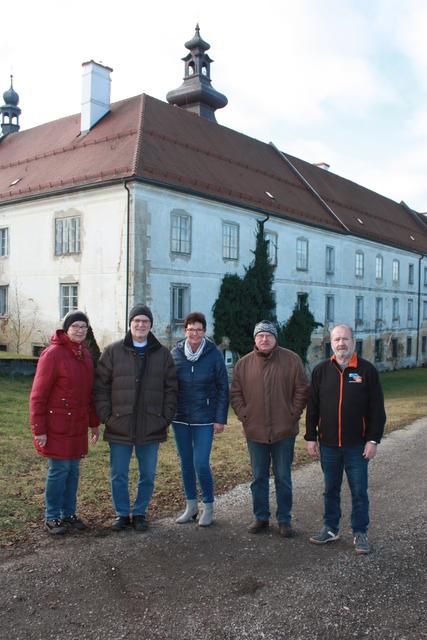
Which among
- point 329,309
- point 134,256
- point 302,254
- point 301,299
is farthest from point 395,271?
point 134,256

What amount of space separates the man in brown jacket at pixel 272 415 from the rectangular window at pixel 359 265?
87.0 ft

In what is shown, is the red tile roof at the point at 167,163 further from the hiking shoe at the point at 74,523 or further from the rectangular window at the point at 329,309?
the hiking shoe at the point at 74,523

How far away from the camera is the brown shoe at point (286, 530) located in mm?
5367

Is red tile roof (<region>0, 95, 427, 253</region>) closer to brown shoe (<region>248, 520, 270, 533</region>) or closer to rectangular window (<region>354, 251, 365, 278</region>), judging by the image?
rectangular window (<region>354, 251, 365, 278</region>)

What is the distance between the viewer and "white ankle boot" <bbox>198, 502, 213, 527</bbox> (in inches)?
221

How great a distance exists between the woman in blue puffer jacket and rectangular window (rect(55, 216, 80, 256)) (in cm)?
1570

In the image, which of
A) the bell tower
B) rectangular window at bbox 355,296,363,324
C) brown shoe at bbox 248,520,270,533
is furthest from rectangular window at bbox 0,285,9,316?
brown shoe at bbox 248,520,270,533

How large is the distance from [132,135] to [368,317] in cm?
1789

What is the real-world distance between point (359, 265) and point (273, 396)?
2715 centimetres

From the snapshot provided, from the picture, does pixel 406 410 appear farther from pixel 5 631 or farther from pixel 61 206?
pixel 61 206

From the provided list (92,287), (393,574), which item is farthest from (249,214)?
(393,574)

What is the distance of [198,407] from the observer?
5664 millimetres

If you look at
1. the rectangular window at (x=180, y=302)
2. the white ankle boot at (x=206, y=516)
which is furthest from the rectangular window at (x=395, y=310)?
the white ankle boot at (x=206, y=516)

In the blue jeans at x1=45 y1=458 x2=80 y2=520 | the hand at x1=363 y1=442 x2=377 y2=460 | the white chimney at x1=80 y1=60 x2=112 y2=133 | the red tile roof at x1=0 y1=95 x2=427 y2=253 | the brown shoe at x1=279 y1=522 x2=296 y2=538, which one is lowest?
the brown shoe at x1=279 y1=522 x2=296 y2=538
